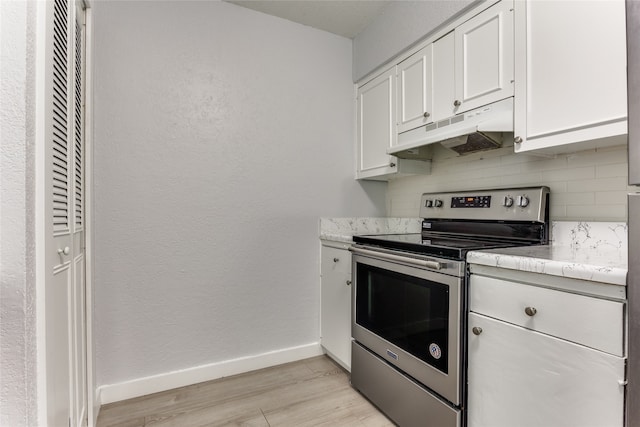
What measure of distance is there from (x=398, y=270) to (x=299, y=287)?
3.19 feet

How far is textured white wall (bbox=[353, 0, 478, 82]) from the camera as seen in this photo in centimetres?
181

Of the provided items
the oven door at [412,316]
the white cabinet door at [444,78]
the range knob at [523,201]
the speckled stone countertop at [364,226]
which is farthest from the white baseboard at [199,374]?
the white cabinet door at [444,78]

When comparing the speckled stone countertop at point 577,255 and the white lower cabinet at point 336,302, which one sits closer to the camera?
the speckled stone countertop at point 577,255

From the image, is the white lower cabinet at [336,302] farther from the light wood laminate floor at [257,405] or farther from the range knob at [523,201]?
the range knob at [523,201]

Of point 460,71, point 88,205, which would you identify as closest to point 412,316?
point 460,71

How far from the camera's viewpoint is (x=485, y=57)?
1610mm

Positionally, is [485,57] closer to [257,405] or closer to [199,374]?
[257,405]

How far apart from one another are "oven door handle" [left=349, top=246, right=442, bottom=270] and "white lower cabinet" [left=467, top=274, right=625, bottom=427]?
0.16 meters

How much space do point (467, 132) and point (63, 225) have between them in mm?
1732

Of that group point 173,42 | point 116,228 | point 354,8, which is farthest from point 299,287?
point 354,8

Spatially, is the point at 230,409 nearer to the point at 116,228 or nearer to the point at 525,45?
the point at 116,228

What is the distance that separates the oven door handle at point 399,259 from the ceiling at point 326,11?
1.61 metres

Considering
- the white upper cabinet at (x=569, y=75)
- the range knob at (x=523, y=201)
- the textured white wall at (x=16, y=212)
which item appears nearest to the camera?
the textured white wall at (x=16, y=212)

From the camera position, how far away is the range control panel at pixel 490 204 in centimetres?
160
